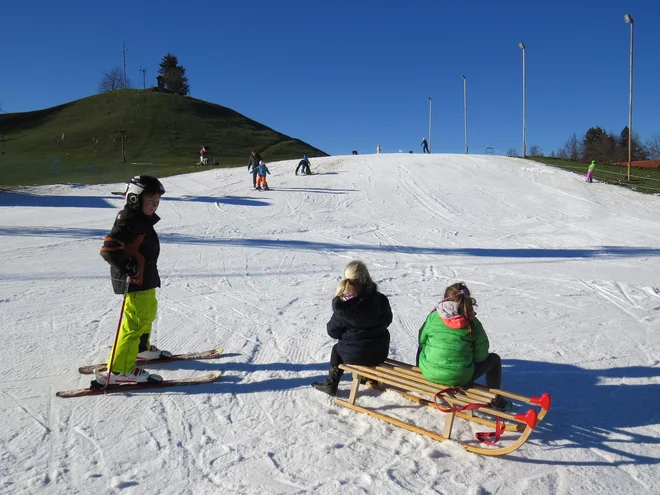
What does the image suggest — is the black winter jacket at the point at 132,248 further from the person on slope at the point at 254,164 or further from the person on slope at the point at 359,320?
the person on slope at the point at 254,164

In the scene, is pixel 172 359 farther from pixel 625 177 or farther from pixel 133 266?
pixel 625 177

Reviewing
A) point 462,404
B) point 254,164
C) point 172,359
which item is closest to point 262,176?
point 254,164

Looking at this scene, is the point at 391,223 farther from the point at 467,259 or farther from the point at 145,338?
the point at 145,338

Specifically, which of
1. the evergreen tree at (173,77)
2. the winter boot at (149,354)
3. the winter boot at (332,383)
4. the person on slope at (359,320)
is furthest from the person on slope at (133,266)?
the evergreen tree at (173,77)

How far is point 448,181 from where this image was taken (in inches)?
927

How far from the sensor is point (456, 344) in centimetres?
375

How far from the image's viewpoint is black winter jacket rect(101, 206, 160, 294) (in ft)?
13.7

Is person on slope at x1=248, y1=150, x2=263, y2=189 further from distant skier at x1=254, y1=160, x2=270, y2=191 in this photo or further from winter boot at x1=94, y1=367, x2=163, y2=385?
winter boot at x1=94, y1=367, x2=163, y2=385

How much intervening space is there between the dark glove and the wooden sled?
1951mm

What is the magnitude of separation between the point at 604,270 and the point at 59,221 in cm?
1407

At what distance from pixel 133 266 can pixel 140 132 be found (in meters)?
72.4

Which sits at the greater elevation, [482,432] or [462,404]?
[462,404]

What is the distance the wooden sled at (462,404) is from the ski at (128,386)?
A: 130 cm

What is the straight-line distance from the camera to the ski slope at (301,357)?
10.6 feet
